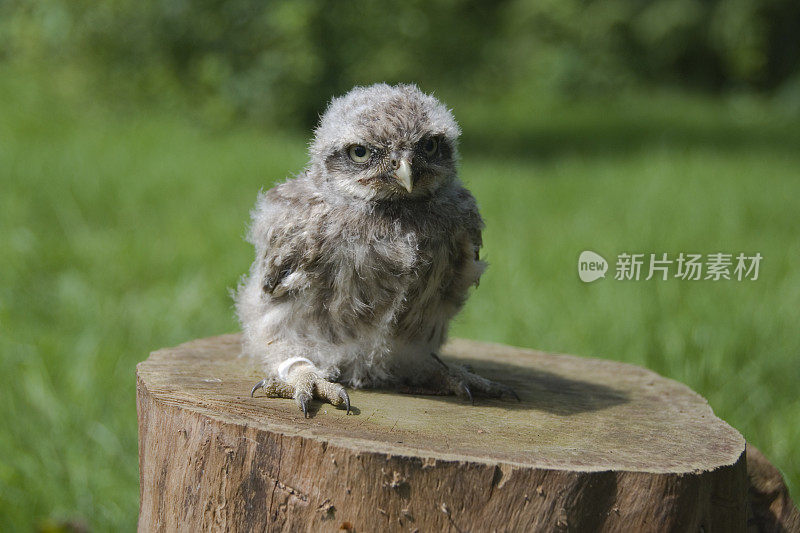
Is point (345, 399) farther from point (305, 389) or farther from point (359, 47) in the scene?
point (359, 47)

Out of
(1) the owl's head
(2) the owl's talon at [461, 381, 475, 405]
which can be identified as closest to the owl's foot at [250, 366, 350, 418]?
(2) the owl's talon at [461, 381, 475, 405]

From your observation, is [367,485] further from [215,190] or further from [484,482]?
[215,190]

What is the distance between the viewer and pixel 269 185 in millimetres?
6973

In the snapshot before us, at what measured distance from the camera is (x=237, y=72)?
11391 mm

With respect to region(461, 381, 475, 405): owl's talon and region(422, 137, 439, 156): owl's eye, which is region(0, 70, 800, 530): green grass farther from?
region(422, 137, 439, 156): owl's eye

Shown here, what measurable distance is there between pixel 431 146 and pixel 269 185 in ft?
15.2

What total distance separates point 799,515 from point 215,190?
5.59 m

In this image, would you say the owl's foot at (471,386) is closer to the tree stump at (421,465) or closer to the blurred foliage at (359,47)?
the tree stump at (421,465)

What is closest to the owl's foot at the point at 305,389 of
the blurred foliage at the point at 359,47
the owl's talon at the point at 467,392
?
the owl's talon at the point at 467,392

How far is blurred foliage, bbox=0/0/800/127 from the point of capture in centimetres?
1100

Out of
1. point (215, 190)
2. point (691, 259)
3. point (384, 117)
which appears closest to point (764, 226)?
point (691, 259)

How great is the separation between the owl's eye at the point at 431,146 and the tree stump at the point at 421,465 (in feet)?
2.55

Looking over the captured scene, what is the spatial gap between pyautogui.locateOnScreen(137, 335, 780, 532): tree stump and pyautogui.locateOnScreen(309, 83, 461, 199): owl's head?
668 millimetres

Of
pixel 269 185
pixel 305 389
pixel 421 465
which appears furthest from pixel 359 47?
pixel 421 465
